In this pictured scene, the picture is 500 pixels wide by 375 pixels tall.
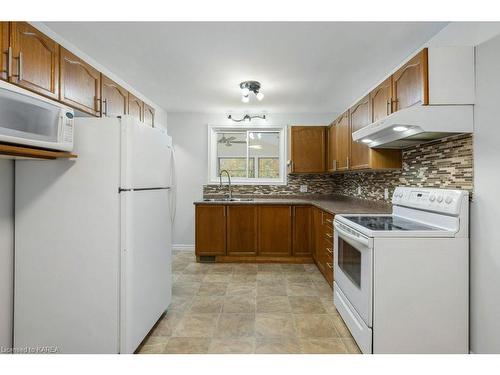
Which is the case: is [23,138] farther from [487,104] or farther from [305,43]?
[487,104]

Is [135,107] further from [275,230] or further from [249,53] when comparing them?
[275,230]

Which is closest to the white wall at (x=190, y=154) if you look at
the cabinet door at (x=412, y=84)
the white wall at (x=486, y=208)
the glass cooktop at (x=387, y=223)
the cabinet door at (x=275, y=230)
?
the cabinet door at (x=275, y=230)

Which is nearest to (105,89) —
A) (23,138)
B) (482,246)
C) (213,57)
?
(213,57)

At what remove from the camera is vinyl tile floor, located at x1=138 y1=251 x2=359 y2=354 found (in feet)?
6.48

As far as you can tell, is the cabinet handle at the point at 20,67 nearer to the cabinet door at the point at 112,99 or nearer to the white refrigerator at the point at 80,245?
the white refrigerator at the point at 80,245

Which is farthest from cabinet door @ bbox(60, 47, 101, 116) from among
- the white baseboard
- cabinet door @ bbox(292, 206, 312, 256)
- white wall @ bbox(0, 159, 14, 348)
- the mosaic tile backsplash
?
the white baseboard

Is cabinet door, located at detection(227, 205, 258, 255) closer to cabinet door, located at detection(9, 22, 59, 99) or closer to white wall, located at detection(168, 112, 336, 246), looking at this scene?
white wall, located at detection(168, 112, 336, 246)

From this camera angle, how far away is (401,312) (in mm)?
1718

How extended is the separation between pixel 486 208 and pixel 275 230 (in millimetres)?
2534

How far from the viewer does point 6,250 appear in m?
1.71

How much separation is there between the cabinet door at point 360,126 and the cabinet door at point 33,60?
2.57 meters

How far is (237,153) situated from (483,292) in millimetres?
3701

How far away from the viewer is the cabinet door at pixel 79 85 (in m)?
1.91

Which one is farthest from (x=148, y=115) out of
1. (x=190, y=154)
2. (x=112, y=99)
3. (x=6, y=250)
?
(x=6, y=250)
